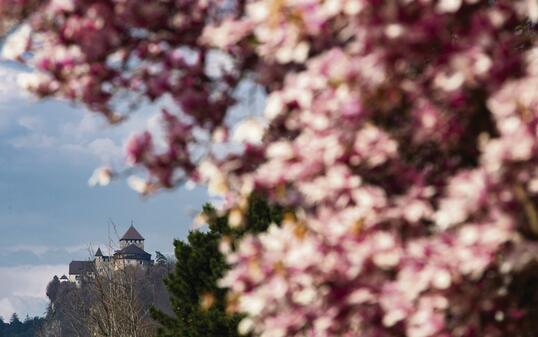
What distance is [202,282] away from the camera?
18.8 metres

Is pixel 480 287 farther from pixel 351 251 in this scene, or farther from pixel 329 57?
pixel 329 57

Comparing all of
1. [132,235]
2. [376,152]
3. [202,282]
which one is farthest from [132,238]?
[376,152]

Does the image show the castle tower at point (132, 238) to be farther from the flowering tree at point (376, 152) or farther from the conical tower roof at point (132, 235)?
the flowering tree at point (376, 152)

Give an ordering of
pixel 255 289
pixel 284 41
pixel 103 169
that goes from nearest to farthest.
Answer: pixel 284 41 < pixel 255 289 < pixel 103 169

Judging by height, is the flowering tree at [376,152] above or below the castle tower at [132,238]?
below

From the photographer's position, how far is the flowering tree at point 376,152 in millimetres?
4797

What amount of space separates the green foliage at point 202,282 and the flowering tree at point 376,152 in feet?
35.2

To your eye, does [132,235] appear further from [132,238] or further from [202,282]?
[202,282]

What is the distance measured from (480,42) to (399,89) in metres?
0.54

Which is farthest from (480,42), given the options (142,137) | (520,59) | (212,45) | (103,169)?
(103,169)

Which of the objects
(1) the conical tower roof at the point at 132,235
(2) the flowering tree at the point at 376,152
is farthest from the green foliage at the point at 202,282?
(1) the conical tower roof at the point at 132,235

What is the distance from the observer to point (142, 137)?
6137mm

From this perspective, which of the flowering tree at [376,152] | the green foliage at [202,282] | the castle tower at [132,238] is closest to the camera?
the flowering tree at [376,152]

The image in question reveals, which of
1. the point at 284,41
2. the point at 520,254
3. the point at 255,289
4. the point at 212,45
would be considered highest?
the point at 212,45
